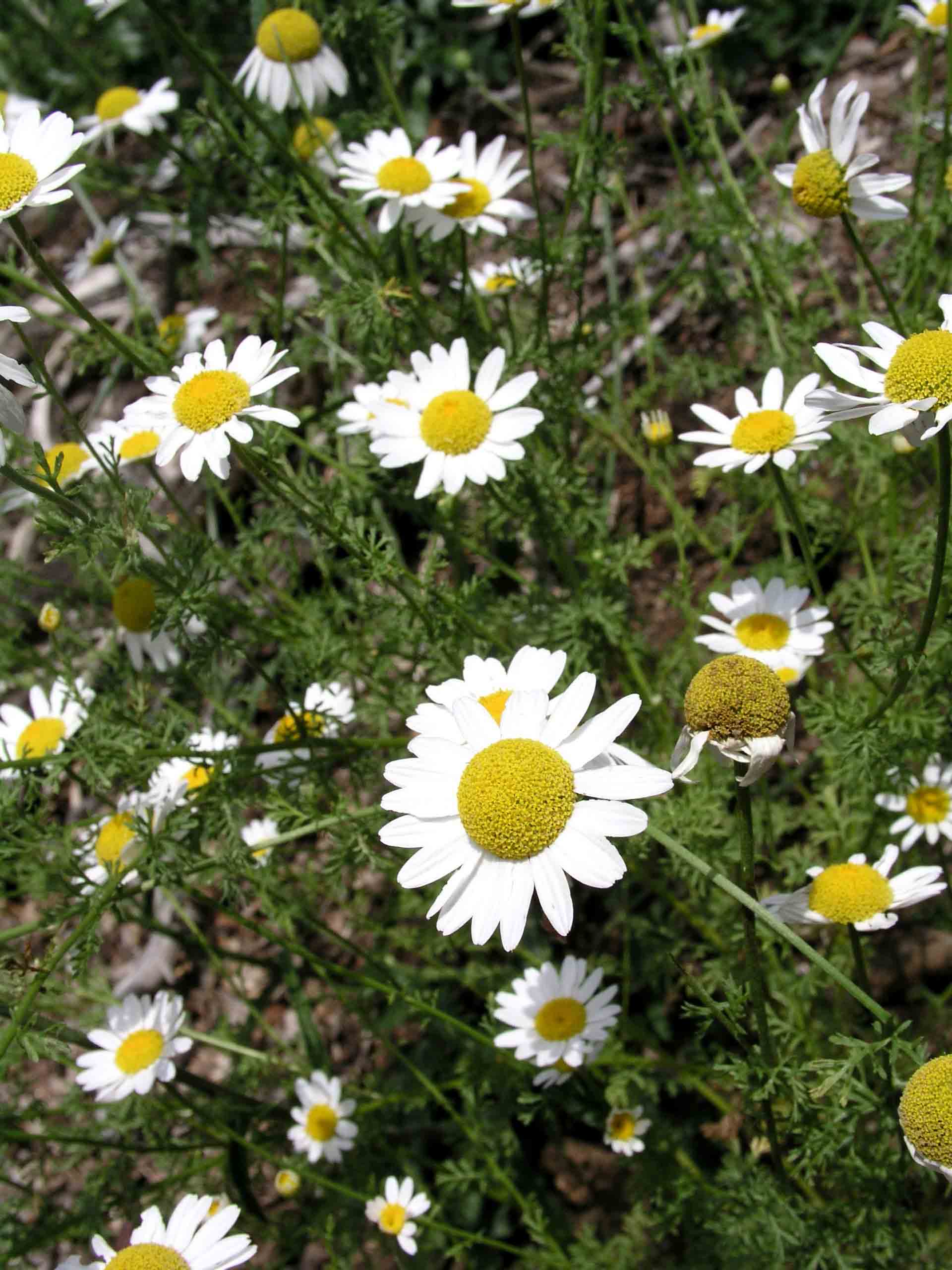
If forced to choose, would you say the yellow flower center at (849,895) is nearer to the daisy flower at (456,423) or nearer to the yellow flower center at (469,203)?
the daisy flower at (456,423)

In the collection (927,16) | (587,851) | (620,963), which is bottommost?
(620,963)

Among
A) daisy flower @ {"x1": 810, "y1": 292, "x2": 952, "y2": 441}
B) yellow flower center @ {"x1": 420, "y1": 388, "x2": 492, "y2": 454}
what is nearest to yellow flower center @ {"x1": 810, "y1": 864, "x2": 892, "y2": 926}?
daisy flower @ {"x1": 810, "y1": 292, "x2": 952, "y2": 441}

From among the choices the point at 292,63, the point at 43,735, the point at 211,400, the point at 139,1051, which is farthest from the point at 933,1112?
the point at 292,63

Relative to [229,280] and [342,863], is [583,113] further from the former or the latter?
[229,280]

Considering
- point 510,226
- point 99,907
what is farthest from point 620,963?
point 510,226

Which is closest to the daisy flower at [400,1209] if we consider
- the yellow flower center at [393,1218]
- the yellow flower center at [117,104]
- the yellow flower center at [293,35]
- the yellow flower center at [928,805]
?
the yellow flower center at [393,1218]

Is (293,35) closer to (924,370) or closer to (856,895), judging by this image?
(924,370)
